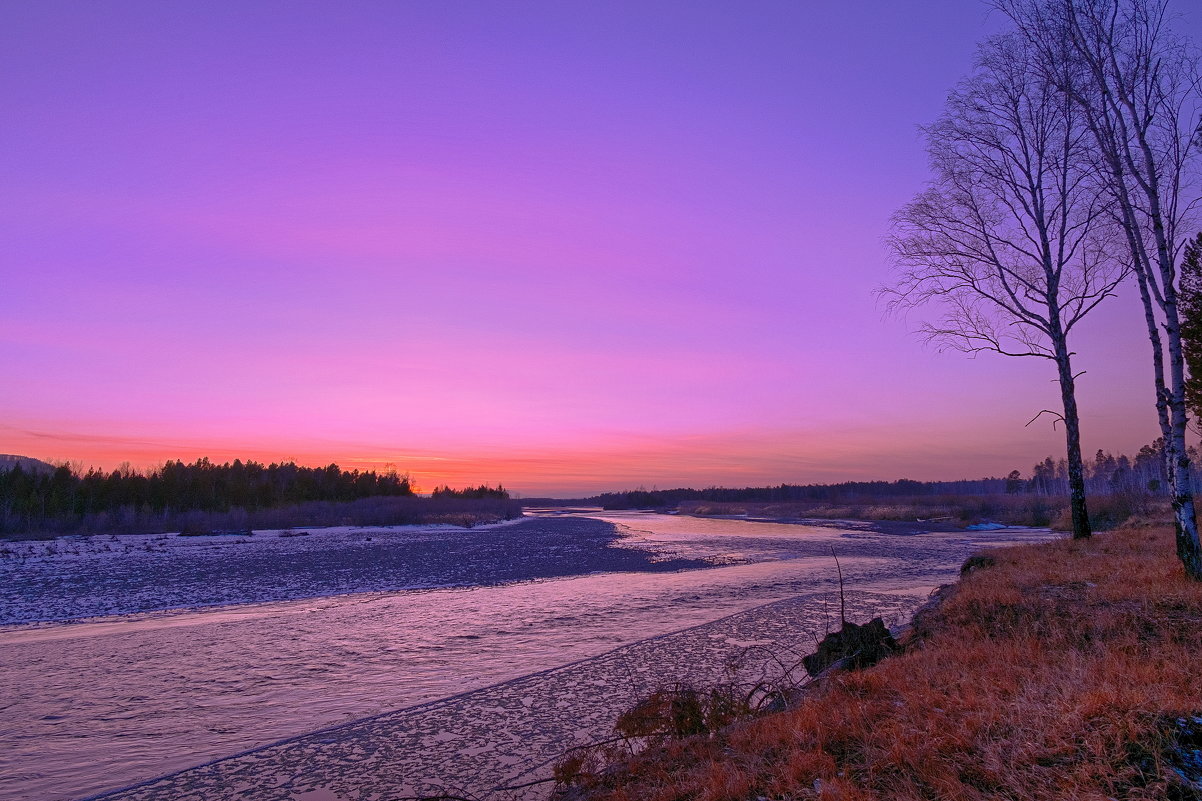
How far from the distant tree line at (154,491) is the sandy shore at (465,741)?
60.6m

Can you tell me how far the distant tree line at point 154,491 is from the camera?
206 feet

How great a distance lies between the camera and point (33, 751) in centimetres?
773

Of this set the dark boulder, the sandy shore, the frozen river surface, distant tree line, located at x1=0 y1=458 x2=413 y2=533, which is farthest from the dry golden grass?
distant tree line, located at x1=0 y1=458 x2=413 y2=533

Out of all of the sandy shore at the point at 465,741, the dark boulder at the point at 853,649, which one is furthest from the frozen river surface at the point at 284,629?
the dark boulder at the point at 853,649

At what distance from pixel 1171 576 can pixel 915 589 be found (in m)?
9.80

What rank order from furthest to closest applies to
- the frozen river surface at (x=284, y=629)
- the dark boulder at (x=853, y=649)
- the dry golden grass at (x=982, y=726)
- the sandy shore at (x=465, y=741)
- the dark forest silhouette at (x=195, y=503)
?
the dark forest silhouette at (x=195, y=503) < the dark boulder at (x=853, y=649) < the frozen river surface at (x=284, y=629) < the sandy shore at (x=465, y=741) < the dry golden grass at (x=982, y=726)

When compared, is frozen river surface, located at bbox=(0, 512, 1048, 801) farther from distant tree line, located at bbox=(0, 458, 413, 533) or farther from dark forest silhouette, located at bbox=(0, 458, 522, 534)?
distant tree line, located at bbox=(0, 458, 413, 533)

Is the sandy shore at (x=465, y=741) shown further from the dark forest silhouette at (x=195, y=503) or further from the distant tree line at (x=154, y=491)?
the distant tree line at (x=154, y=491)

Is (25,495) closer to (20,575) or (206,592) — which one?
(20,575)

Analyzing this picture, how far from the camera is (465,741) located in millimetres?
7992

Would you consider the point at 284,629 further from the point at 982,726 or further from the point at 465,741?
the point at 982,726

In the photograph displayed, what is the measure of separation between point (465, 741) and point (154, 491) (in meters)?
89.8

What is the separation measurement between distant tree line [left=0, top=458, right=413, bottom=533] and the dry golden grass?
215ft

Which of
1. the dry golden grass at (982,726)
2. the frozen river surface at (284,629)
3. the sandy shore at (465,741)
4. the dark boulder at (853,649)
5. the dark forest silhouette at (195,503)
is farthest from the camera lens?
the dark forest silhouette at (195,503)
